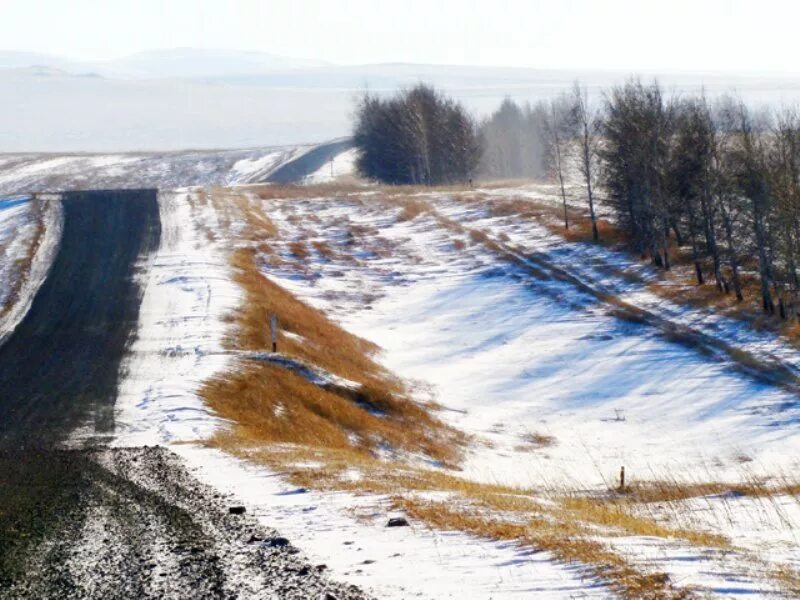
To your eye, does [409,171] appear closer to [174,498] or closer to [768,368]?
[768,368]

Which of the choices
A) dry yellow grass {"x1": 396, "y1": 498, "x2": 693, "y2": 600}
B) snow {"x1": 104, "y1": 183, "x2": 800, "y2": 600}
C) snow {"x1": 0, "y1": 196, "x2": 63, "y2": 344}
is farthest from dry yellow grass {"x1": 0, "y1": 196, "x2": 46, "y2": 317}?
dry yellow grass {"x1": 396, "y1": 498, "x2": 693, "y2": 600}

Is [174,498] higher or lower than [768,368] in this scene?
higher

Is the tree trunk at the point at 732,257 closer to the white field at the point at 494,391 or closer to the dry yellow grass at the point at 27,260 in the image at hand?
the white field at the point at 494,391

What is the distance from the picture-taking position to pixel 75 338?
32.2 meters

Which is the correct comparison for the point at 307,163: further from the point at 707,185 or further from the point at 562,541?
the point at 562,541

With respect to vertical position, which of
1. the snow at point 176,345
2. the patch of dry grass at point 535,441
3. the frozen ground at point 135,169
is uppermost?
the frozen ground at point 135,169

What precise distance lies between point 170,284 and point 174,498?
3013 cm

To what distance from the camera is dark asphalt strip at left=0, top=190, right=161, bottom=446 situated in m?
22.6

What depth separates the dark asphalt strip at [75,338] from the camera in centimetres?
2259

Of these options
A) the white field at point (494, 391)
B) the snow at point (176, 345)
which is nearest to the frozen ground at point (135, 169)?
the white field at point (494, 391)

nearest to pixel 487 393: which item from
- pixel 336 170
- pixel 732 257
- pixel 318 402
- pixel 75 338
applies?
pixel 318 402

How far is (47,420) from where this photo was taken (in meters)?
22.1

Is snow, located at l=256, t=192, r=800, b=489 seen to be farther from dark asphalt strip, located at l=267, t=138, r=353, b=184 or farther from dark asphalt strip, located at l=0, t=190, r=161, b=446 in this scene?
dark asphalt strip, located at l=267, t=138, r=353, b=184


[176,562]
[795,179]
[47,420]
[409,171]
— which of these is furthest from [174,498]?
[409,171]
